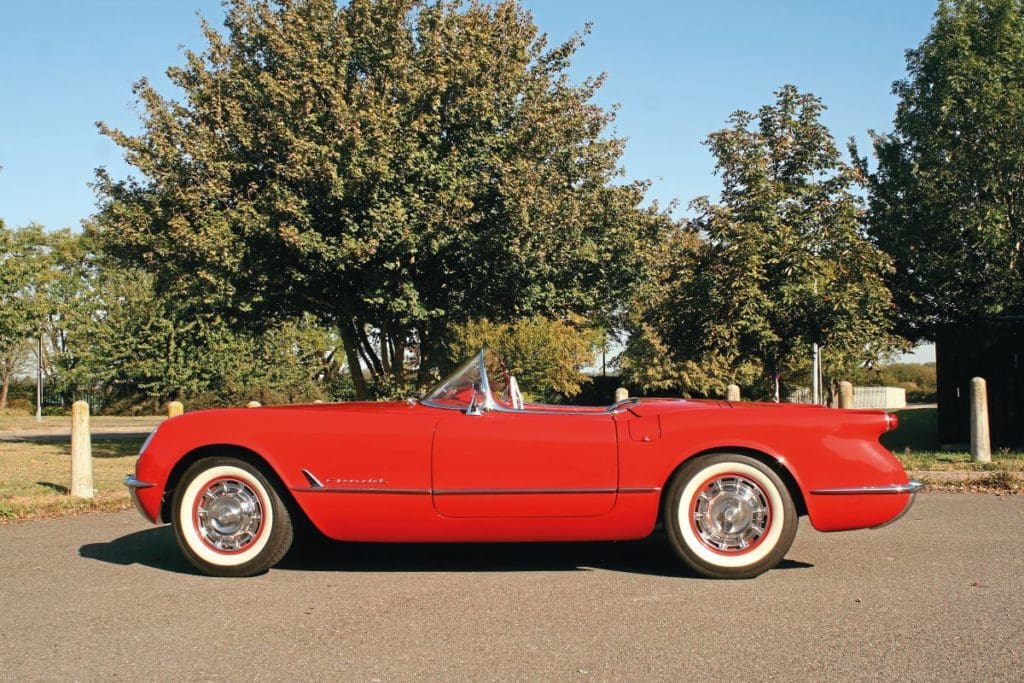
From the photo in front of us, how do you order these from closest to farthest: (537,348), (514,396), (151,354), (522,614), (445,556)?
(522,614)
(514,396)
(445,556)
(537,348)
(151,354)

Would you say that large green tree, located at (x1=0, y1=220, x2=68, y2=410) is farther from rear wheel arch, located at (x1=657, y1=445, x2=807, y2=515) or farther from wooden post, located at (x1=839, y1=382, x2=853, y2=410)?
rear wheel arch, located at (x1=657, y1=445, x2=807, y2=515)

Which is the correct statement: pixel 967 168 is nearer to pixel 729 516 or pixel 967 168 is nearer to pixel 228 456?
pixel 729 516

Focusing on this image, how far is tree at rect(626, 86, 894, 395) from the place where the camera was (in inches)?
532

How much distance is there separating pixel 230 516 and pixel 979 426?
10228 mm

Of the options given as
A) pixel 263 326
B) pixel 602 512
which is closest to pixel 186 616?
pixel 602 512

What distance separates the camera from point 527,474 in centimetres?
529

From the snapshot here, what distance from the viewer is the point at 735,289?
533 inches

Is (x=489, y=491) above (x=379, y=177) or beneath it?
beneath

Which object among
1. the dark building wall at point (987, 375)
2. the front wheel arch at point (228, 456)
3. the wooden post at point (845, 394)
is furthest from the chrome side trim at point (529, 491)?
the dark building wall at point (987, 375)

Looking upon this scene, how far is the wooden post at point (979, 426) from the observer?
39.7 ft

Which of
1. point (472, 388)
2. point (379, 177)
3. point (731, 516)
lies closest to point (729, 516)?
point (731, 516)

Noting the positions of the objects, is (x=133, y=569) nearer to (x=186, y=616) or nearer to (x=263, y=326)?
(x=186, y=616)

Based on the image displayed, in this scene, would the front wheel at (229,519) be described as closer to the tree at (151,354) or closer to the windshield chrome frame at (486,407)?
the windshield chrome frame at (486,407)

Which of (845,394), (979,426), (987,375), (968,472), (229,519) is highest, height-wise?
(987,375)
